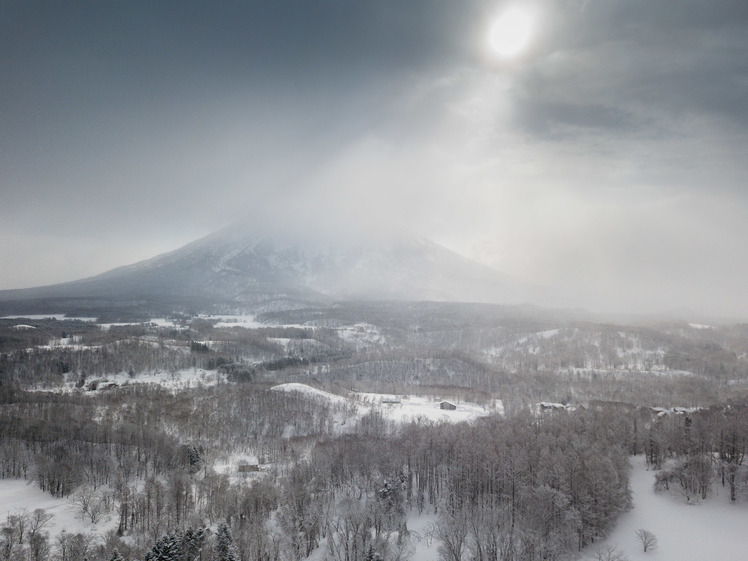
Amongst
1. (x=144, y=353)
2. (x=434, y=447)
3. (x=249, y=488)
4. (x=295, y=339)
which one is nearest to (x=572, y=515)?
(x=434, y=447)

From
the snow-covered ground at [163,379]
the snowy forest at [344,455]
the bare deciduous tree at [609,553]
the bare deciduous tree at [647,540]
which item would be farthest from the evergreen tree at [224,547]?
the snow-covered ground at [163,379]

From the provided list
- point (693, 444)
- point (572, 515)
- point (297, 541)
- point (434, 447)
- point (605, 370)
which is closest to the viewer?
point (572, 515)

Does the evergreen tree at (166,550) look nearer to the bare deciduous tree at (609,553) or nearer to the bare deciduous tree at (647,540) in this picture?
the bare deciduous tree at (609,553)

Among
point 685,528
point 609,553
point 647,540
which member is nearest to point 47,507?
point 609,553

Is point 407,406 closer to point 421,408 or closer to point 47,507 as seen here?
point 421,408

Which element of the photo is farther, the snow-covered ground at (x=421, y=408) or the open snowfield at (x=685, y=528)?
the snow-covered ground at (x=421, y=408)

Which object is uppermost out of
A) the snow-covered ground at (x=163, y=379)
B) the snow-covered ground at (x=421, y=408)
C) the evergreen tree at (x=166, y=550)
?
the evergreen tree at (x=166, y=550)

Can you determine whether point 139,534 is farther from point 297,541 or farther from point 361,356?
point 361,356
